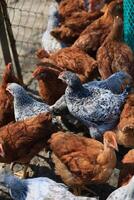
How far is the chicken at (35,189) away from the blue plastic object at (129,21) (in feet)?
10.5

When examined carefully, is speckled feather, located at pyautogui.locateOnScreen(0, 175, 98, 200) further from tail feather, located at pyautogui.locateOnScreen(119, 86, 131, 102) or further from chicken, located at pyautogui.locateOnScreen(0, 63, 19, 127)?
tail feather, located at pyautogui.locateOnScreen(119, 86, 131, 102)

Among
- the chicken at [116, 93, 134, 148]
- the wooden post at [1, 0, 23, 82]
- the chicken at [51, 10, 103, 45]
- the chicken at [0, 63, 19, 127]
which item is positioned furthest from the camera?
the chicken at [51, 10, 103, 45]

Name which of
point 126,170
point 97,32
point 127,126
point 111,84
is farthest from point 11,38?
point 126,170

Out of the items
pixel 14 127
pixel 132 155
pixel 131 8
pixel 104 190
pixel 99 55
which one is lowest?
pixel 104 190

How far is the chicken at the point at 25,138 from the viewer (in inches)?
242

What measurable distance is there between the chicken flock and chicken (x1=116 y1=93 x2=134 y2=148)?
0.04 ft

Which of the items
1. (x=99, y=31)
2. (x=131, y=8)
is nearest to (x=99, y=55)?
(x=99, y=31)

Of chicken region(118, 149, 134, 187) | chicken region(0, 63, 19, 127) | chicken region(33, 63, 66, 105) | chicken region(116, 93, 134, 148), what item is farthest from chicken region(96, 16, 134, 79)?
chicken region(118, 149, 134, 187)

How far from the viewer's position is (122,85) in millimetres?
6840

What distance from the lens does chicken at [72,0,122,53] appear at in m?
7.55

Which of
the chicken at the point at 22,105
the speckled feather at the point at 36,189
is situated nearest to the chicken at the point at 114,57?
the chicken at the point at 22,105

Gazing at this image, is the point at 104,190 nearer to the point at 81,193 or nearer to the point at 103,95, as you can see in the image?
the point at 81,193

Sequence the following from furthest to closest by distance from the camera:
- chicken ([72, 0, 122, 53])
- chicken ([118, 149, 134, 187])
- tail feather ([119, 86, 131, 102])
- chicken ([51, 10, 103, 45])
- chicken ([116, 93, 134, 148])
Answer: chicken ([51, 10, 103, 45])
chicken ([72, 0, 122, 53])
tail feather ([119, 86, 131, 102])
chicken ([116, 93, 134, 148])
chicken ([118, 149, 134, 187])

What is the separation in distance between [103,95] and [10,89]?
1259 millimetres
